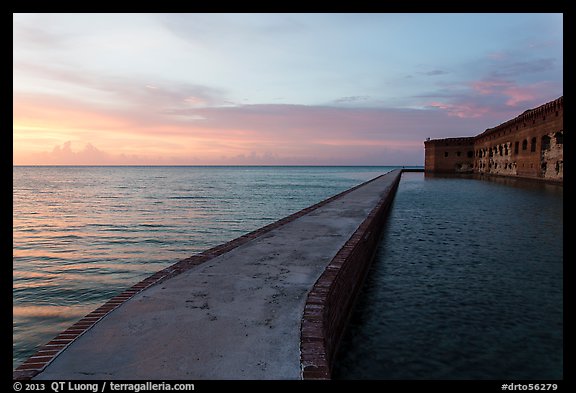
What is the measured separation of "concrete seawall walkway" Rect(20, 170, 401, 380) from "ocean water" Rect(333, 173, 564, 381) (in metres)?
1.32

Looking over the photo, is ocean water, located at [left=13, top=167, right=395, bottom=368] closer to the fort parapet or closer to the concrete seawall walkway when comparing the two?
the concrete seawall walkway

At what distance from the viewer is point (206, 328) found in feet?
14.0

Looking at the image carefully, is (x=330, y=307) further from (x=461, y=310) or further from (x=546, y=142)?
(x=546, y=142)

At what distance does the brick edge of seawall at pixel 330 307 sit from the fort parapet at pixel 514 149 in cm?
3144

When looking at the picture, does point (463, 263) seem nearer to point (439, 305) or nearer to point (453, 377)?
point (439, 305)

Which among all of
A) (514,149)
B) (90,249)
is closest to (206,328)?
(90,249)

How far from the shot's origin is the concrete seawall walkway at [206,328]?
3.45 metres

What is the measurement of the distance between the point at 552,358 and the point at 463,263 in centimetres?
470

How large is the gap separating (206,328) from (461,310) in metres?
4.94

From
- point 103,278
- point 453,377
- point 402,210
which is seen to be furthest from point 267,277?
point 402,210

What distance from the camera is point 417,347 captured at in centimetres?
558

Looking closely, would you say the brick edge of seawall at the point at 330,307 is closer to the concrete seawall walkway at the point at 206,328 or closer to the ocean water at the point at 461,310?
the concrete seawall walkway at the point at 206,328

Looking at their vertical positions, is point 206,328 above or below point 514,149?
below

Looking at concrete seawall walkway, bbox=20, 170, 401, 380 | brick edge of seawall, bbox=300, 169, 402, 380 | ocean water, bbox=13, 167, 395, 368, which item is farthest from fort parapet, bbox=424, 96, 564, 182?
concrete seawall walkway, bbox=20, 170, 401, 380
